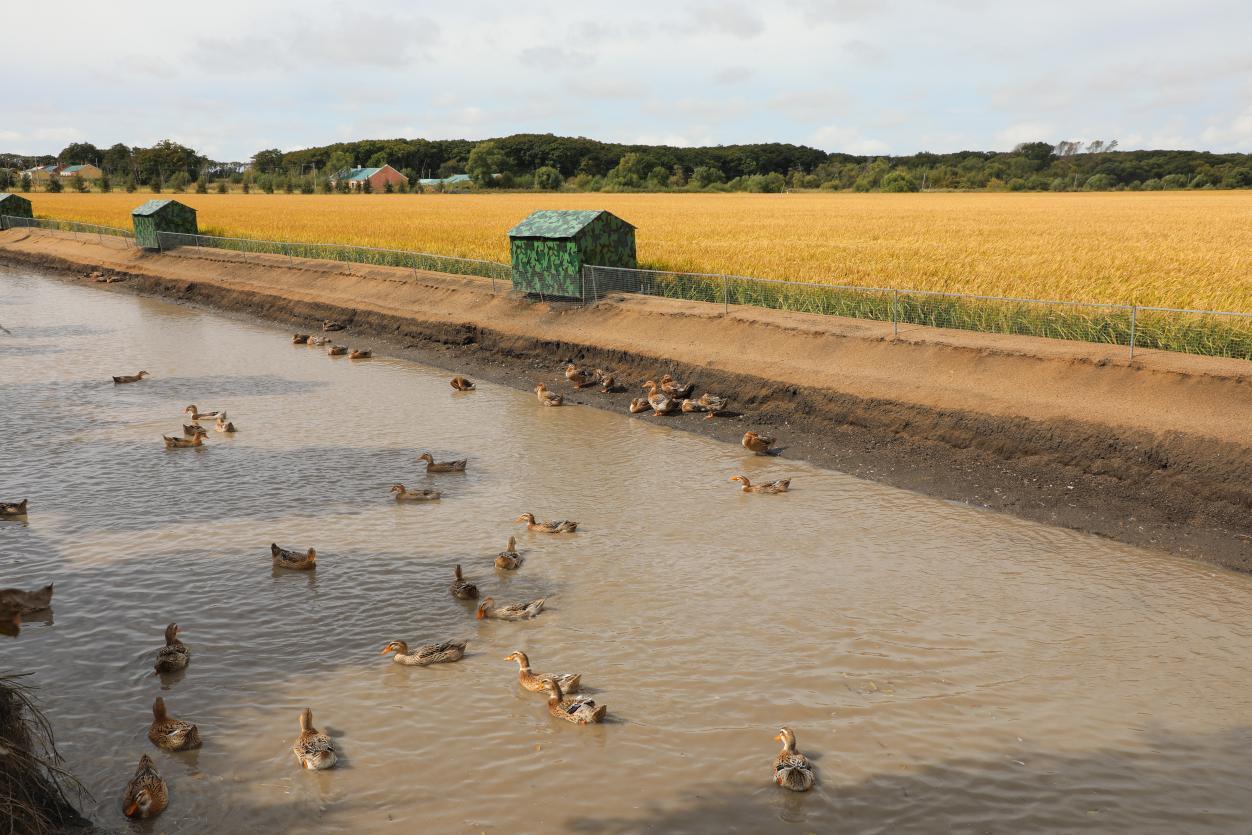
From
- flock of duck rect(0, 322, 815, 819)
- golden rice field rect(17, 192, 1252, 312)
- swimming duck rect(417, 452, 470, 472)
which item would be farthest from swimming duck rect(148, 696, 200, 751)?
golden rice field rect(17, 192, 1252, 312)

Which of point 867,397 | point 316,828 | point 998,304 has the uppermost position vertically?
point 998,304

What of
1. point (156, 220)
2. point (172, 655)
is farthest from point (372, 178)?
point (172, 655)

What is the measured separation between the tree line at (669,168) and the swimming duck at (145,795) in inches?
5211

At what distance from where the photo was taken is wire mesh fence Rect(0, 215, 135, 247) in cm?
5778

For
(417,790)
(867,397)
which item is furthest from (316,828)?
(867,397)

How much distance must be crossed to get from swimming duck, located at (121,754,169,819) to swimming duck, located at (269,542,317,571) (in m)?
4.79

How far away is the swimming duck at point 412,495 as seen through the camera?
54.1ft

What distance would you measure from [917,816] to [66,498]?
14950 millimetres

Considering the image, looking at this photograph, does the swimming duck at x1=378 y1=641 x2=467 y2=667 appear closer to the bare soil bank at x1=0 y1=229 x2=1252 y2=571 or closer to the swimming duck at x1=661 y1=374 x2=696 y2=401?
the bare soil bank at x1=0 y1=229 x2=1252 y2=571

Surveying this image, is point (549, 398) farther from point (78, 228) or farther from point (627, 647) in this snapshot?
point (78, 228)

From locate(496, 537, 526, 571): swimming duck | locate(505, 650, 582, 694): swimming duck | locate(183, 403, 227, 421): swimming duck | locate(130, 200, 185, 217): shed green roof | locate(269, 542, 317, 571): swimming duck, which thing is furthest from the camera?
locate(130, 200, 185, 217): shed green roof

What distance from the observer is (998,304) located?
23266 millimetres

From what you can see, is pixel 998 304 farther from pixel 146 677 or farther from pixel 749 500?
pixel 146 677

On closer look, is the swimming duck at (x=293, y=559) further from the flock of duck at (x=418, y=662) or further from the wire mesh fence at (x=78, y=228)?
the wire mesh fence at (x=78, y=228)
